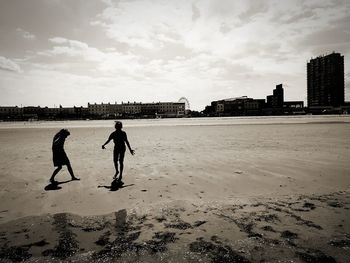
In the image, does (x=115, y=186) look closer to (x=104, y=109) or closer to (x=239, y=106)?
(x=239, y=106)

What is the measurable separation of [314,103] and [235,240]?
652ft

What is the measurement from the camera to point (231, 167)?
32.7 feet

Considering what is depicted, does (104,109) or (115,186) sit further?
(104,109)

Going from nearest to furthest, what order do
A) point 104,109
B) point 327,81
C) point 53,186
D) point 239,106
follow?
point 53,186 < point 239,106 < point 327,81 < point 104,109

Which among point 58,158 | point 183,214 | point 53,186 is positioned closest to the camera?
point 183,214

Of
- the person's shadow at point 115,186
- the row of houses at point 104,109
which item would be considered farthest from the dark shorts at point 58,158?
the row of houses at point 104,109

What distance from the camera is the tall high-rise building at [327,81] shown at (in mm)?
165875

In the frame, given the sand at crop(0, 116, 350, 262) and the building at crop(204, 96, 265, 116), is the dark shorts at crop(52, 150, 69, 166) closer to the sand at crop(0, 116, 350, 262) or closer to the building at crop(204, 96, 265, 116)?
the sand at crop(0, 116, 350, 262)

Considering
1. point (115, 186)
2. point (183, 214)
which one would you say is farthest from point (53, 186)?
point (183, 214)

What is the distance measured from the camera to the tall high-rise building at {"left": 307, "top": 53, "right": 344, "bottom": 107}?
544 ft

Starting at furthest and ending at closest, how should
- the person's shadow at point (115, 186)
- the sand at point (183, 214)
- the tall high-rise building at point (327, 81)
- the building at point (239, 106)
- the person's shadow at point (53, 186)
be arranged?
the tall high-rise building at point (327, 81) < the building at point (239, 106) < the person's shadow at point (53, 186) < the person's shadow at point (115, 186) < the sand at point (183, 214)

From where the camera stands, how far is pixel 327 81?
169 meters

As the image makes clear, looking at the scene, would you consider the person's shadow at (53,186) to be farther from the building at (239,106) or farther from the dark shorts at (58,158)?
the building at (239,106)

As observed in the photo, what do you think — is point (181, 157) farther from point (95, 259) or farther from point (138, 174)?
point (95, 259)
